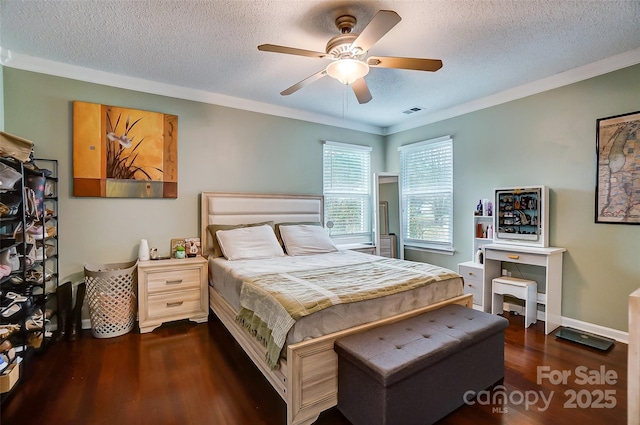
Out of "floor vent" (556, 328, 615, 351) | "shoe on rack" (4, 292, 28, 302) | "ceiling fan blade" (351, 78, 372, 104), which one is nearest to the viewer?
"shoe on rack" (4, 292, 28, 302)

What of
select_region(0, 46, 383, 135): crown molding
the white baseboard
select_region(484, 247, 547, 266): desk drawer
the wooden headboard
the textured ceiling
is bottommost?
the white baseboard

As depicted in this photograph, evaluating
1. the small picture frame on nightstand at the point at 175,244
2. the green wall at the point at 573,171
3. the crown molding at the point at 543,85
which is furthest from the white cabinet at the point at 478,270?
the small picture frame on nightstand at the point at 175,244

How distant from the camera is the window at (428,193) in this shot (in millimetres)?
4238

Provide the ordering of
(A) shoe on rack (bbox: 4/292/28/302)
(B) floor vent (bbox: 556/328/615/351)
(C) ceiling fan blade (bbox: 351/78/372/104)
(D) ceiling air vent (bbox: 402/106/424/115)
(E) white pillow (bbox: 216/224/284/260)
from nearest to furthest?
(A) shoe on rack (bbox: 4/292/28/302) → (C) ceiling fan blade (bbox: 351/78/372/104) → (B) floor vent (bbox: 556/328/615/351) → (E) white pillow (bbox: 216/224/284/260) → (D) ceiling air vent (bbox: 402/106/424/115)

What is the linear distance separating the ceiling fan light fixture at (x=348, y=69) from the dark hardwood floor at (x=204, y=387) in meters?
2.24

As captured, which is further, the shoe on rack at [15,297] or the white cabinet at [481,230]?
the white cabinet at [481,230]

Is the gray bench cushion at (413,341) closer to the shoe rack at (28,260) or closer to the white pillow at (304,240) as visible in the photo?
the white pillow at (304,240)

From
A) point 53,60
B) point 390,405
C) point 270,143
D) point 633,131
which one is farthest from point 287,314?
point 633,131

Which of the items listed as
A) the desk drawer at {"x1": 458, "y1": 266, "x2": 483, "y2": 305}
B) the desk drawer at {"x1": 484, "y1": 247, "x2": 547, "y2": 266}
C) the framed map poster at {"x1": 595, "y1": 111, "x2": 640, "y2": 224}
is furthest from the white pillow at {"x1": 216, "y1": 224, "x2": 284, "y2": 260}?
the framed map poster at {"x1": 595, "y1": 111, "x2": 640, "y2": 224}

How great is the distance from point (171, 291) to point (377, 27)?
2.95 meters

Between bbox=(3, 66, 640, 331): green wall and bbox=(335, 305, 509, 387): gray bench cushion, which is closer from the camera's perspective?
bbox=(335, 305, 509, 387): gray bench cushion

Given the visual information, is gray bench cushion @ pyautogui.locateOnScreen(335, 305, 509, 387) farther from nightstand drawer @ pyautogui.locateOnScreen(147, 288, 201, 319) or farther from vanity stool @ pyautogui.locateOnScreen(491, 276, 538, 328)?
nightstand drawer @ pyautogui.locateOnScreen(147, 288, 201, 319)

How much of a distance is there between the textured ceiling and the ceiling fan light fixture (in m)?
0.37

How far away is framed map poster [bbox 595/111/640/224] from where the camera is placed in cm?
264
